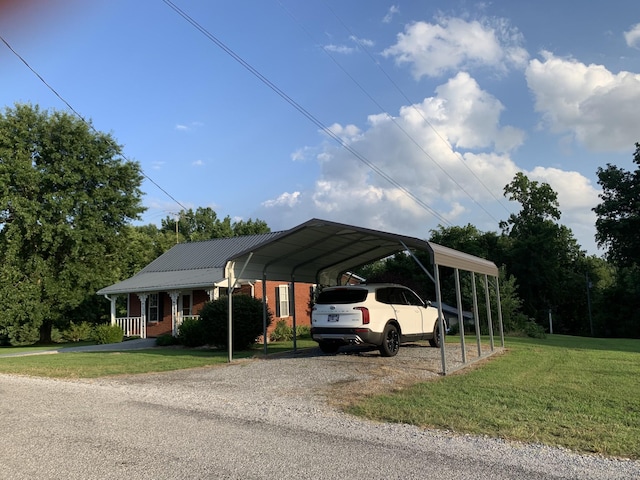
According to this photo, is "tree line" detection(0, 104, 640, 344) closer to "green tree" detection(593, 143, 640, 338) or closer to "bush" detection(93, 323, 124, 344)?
"green tree" detection(593, 143, 640, 338)

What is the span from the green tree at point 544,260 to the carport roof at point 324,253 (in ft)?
88.5

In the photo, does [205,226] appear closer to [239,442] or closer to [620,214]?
[620,214]

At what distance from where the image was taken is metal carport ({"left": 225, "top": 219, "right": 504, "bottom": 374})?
39.2 feet

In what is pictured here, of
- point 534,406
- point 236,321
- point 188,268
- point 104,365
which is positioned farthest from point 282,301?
point 534,406

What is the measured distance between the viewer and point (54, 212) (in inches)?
1059

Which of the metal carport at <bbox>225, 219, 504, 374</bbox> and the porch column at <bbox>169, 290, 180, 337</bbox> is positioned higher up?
the metal carport at <bbox>225, 219, 504, 374</bbox>

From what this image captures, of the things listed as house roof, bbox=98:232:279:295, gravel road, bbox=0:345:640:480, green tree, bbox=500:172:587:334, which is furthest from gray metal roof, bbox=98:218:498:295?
green tree, bbox=500:172:587:334

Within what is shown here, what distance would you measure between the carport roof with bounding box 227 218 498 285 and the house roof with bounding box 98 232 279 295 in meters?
6.91

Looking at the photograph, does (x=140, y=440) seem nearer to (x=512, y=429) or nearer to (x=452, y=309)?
(x=512, y=429)

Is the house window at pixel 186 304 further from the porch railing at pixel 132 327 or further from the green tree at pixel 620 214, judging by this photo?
the green tree at pixel 620 214

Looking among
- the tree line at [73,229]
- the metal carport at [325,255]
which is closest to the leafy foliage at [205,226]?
the tree line at [73,229]

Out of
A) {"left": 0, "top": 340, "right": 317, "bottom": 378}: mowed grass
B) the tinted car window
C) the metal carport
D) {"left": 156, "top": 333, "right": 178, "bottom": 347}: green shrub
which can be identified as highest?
the metal carport

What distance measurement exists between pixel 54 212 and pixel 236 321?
53.2 feet

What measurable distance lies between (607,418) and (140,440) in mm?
5722
